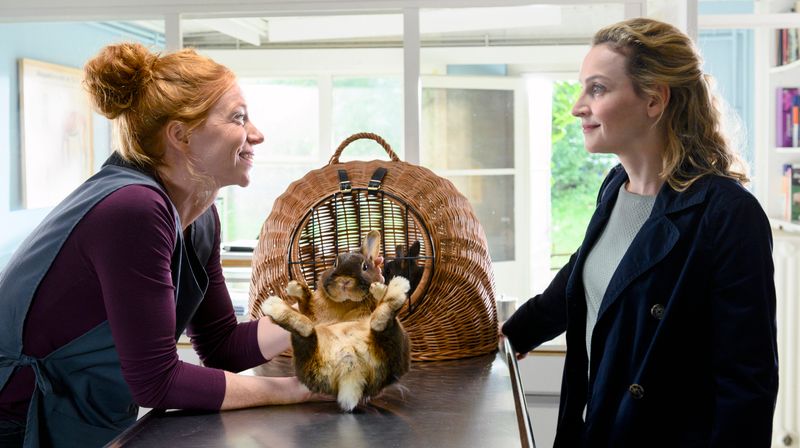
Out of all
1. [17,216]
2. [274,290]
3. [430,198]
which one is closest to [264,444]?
[274,290]

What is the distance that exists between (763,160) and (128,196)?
111 inches

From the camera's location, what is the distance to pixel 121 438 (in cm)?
A: 142

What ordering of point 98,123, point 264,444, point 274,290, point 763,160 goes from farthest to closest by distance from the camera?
point 98,123 < point 763,160 < point 274,290 < point 264,444

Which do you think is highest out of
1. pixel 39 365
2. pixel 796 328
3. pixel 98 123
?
pixel 98 123

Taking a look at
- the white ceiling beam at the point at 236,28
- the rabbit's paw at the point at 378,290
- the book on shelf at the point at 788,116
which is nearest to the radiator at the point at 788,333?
the book on shelf at the point at 788,116

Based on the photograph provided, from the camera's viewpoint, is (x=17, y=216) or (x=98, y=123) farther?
(x=98, y=123)

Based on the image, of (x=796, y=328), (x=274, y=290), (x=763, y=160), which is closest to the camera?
(x=274, y=290)

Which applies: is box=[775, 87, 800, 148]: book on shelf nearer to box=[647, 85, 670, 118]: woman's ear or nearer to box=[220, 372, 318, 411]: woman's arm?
box=[647, 85, 670, 118]: woman's ear

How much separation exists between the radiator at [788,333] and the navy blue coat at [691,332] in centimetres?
164

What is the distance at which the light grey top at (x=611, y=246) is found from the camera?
1.71m

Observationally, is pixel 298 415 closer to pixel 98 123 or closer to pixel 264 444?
pixel 264 444

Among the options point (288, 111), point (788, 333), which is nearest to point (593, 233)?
point (788, 333)

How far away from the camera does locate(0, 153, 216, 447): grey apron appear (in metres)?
1.47

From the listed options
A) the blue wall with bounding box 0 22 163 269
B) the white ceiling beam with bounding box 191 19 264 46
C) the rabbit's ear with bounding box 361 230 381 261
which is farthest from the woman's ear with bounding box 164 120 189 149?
the blue wall with bounding box 0 22 163 269
